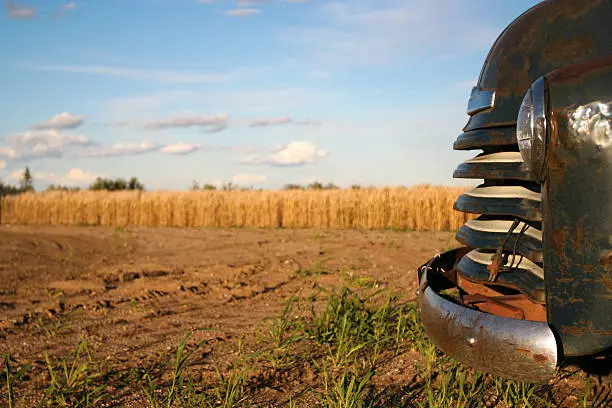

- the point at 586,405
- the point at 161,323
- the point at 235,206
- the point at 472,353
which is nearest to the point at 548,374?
the point at 472,353

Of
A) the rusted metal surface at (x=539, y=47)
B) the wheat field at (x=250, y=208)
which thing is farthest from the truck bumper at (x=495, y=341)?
the wheat field at (x=250, y=208)

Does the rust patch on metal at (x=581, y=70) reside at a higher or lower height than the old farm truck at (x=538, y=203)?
higher

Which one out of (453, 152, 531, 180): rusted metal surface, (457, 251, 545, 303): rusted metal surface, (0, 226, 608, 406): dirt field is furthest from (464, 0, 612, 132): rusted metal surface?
(0, 226, 608, 406): dirt field

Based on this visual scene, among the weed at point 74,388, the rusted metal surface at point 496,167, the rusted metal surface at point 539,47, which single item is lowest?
the weed at point 74,388

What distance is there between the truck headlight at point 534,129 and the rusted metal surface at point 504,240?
294mm

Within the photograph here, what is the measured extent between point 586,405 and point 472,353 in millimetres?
1220

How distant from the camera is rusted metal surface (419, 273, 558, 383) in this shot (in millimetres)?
1790

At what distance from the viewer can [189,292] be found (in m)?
6.36

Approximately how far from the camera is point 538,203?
81.0 inches

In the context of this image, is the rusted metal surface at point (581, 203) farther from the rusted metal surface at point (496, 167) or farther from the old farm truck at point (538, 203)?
the rusted metal surface at point (496, 167)

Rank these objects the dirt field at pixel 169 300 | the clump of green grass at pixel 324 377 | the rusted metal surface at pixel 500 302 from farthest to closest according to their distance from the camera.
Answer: the dirt field at pixel 169 300, the clump of green grass at pixel 324 377, the rusted metal surface at pixel 500 302

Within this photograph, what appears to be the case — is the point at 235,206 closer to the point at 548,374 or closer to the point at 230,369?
the point at 230,369

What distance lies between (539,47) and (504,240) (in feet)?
2.41

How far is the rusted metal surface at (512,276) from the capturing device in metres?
2.03
